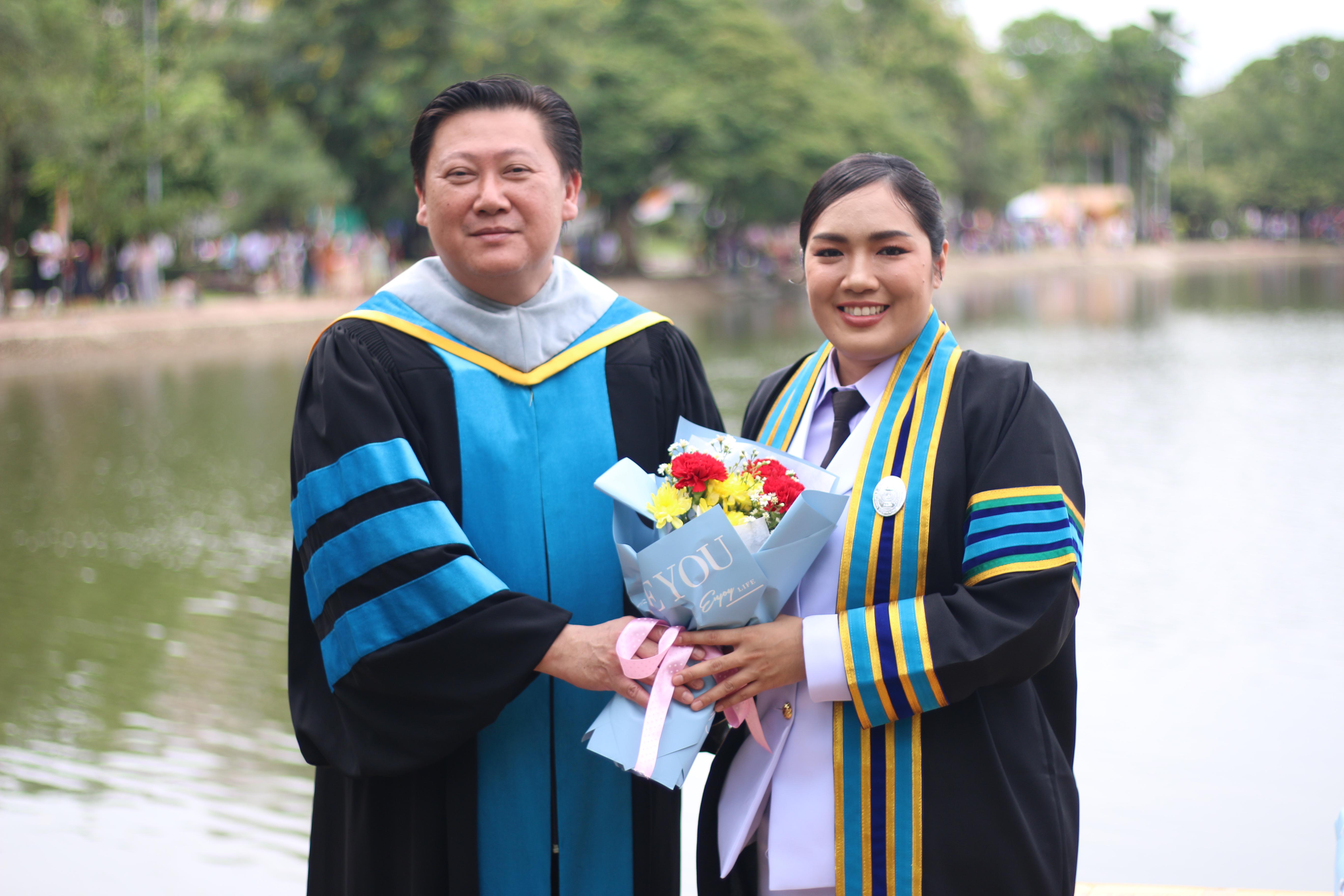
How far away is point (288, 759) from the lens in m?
5.00

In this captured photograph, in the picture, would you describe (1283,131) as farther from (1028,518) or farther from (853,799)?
(853,799)

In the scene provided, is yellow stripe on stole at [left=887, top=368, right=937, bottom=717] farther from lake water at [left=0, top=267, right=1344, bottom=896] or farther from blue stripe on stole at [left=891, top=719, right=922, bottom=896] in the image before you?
lake water at [left=0, top=267, right=1344, bottom=896]

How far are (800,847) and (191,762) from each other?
3.57 m

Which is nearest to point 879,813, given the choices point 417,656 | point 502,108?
point 417,656

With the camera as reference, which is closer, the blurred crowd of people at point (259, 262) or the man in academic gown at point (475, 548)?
the man in academic gown at point (475, 548)

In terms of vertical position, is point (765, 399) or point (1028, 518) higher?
point (765, 399)

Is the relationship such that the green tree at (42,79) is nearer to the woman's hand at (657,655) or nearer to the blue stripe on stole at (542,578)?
the blue stripe on stole at (542,578)

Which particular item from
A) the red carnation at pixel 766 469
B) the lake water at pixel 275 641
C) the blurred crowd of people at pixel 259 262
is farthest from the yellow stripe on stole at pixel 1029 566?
the blurred crowd of people at pixel 259 262

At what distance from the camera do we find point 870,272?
2.09 m

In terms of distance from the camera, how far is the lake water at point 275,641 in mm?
4391

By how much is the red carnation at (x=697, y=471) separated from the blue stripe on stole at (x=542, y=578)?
376 millimetres

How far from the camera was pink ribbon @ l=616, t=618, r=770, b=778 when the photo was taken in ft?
6.60

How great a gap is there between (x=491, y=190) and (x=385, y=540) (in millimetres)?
644

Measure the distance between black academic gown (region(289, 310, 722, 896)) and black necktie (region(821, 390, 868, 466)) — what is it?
15.3 inches
